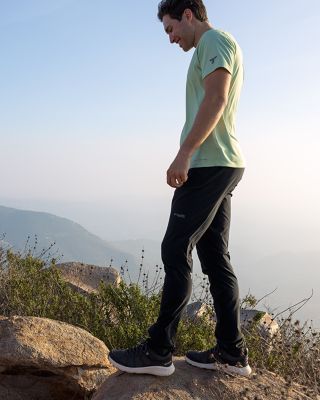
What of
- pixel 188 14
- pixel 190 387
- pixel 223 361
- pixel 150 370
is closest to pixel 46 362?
pixel 150 370

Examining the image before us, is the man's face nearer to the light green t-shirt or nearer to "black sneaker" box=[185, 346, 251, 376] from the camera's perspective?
the light green t-shirt

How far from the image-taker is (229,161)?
120 inches

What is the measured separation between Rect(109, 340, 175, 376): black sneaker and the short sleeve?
1.71 m

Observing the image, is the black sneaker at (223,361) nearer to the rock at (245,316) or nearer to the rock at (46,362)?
the rock at (46,362)

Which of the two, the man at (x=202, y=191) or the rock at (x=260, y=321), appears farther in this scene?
the rock at (x=260, y=321)

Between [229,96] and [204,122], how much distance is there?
0.39 metres

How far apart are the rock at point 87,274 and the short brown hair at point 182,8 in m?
6.72

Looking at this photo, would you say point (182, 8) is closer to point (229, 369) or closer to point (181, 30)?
point (181, 30)

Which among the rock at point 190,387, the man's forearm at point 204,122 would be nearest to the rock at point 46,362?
the rock at point 190,387

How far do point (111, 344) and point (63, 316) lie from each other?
1108 millimetres

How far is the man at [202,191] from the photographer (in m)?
2.89

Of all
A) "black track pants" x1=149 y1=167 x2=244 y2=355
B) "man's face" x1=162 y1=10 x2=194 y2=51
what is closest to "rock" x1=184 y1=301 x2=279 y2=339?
"black track pants" x1=149 y1=167 x2=244 y2=355

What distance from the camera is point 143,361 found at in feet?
10.2

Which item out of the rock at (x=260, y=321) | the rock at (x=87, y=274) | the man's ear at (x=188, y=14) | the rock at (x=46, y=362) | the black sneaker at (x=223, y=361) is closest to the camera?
Result: the man's ear at (x=188, y=14)
